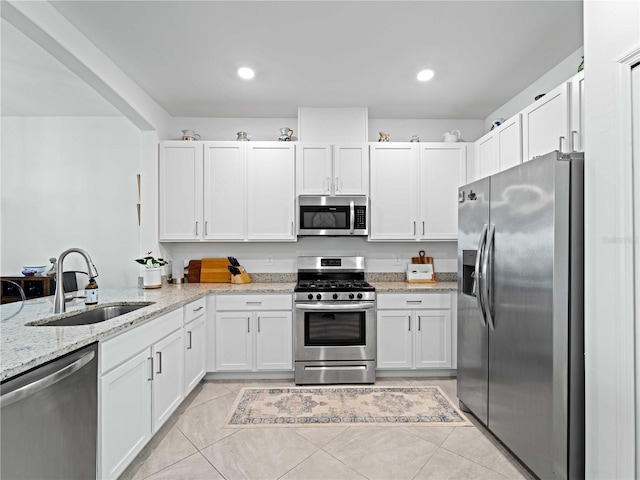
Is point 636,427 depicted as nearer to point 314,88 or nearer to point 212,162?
point 314,88

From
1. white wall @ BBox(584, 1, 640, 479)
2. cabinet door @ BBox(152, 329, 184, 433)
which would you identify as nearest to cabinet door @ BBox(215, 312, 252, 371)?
cabinet door @ BBox(152, 329, 184, 433)

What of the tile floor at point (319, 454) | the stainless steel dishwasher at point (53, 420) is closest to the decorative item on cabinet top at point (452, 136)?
the tile floor at point (319, 454)

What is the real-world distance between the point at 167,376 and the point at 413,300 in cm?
226

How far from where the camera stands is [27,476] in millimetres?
1277

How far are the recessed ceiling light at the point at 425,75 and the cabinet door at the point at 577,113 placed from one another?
1105 millimetres

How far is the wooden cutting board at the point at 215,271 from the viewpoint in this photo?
12.4 feet

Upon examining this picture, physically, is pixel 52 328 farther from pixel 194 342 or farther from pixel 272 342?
pixel 272 342

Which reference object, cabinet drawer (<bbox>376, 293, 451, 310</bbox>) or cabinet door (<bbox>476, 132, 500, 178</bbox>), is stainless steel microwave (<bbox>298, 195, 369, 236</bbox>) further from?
cabinet door (<bbox>476, 132, 500, 178</bbox>)

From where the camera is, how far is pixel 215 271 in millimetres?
3785

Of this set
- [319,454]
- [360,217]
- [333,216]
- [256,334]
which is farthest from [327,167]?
[319,454]

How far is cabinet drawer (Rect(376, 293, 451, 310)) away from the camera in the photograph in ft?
11.1

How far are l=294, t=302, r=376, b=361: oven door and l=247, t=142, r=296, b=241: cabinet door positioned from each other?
0.88 meters

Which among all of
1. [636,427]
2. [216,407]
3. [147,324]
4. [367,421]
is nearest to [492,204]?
[636,427]

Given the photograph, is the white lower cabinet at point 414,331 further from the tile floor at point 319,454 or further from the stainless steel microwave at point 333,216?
the tile floor at point 319,454
